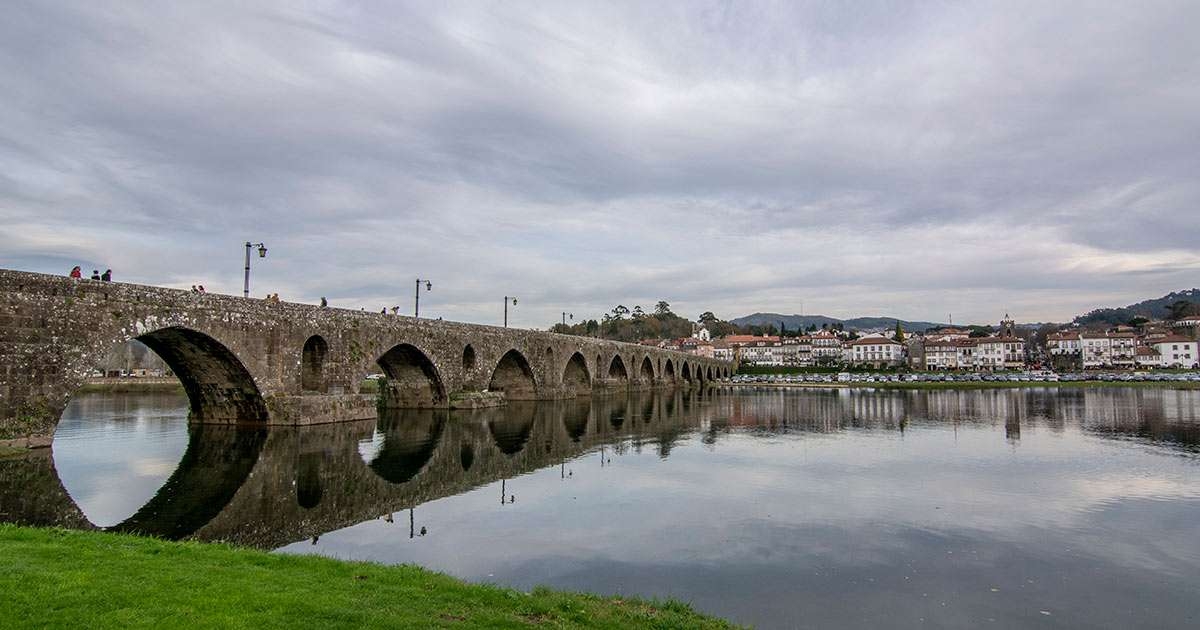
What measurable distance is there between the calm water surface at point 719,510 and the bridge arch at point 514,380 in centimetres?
1980

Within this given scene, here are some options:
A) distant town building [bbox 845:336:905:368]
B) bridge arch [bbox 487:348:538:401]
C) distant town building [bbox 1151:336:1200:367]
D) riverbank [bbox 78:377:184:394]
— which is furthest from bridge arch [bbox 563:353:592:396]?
distant town building [bbox 1151:336:1200:367]

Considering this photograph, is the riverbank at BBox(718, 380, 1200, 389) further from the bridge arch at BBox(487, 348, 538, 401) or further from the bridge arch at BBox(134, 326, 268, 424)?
the bridge arch at BBox(134, 326, 268, 424)

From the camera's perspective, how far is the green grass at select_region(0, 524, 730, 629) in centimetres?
638

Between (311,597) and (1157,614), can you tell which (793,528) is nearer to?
(1157,614)

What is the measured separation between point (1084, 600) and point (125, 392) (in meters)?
68.0

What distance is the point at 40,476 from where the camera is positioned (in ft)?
52.8

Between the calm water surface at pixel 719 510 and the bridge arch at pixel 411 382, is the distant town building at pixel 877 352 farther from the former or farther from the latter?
the calm water surface at pixel 719 510

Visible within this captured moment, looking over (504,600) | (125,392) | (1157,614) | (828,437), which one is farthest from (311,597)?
(125,392)

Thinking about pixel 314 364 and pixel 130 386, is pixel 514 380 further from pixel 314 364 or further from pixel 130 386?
pixel 130 386

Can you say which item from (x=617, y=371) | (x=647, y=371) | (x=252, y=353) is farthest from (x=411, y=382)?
(x=647, y=371)

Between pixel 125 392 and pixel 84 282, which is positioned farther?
pixel 125 392

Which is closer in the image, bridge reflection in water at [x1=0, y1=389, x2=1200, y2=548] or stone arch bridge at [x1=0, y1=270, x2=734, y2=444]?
bridge reflection in water at [x1=0, y1=389, x2=1200, y2=548]

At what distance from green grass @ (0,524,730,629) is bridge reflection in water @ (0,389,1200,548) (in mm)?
2936

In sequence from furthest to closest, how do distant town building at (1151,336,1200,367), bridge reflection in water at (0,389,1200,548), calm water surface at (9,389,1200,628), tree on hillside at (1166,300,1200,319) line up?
tree on hillside at (1166,300,1200,319) < distant town building at (1151,336,1200,367) < bridge reflection in water at (0,389,1200,548) < calm water surface at (9,389,1200,628)
